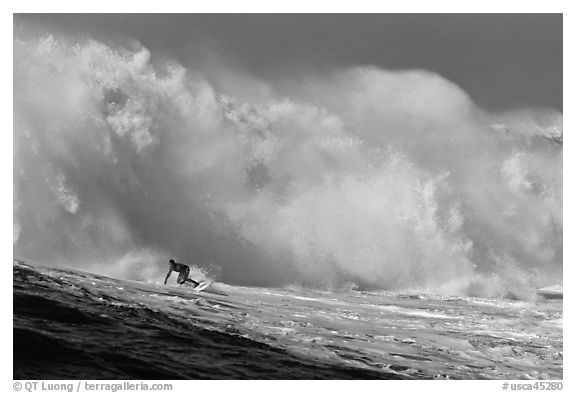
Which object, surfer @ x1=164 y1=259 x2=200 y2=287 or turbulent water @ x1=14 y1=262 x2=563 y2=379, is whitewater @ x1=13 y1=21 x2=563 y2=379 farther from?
surfer @ x1=164 y1=259 x2=200 y2=287

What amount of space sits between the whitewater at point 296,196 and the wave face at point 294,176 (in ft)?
0.13

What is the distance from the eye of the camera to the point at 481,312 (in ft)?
49.2

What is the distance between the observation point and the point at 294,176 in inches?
629

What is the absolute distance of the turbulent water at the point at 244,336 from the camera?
10.3m

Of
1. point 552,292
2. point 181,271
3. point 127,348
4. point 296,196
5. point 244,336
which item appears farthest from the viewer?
point 296,196

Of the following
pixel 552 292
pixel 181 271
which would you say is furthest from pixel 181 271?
pixel 552 292

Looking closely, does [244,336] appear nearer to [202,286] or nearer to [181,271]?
[202,286]

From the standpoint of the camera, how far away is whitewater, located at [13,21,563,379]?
13.5 metres

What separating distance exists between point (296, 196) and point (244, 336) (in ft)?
17.7

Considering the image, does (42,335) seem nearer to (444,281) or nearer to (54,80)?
(54,80)

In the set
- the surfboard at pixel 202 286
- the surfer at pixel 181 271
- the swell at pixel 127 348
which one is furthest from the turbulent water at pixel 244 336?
the surfer at pixel 181 271

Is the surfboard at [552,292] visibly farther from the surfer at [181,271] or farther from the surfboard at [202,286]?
the surfer at [181,271]

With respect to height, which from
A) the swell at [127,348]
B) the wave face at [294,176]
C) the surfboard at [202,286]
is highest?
the wave face at [294,176]
